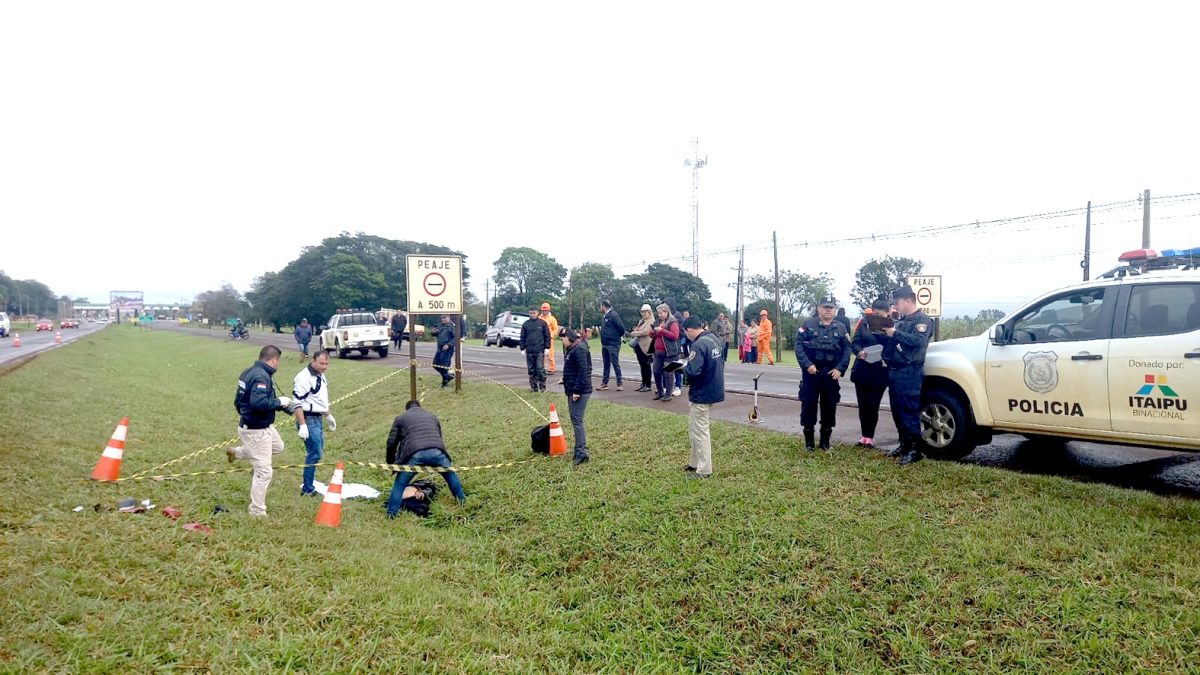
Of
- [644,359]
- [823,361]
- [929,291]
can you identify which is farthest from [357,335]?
[823,361]

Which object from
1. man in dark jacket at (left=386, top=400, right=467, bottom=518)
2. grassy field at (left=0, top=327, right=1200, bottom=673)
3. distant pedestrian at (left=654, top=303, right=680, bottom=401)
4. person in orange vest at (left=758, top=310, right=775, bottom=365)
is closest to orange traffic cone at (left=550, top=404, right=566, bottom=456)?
grassy field at (left=0, top=327, right=1200, bottom=673)

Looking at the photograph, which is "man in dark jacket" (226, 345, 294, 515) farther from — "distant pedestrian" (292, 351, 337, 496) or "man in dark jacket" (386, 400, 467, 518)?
"man in dark jacket" (386, 400, 467, 518)

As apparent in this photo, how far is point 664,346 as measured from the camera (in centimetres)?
1195

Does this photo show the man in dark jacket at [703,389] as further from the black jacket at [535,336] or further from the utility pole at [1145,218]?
the utility pole at [1145,218]

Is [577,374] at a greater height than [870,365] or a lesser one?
lesser

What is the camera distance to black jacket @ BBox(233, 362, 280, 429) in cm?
652

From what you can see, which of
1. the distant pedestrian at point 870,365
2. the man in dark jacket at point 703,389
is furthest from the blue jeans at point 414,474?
the distant pedestrian at point 870,365

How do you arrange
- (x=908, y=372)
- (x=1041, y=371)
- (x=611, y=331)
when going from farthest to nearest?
1. (x=611, y=331)
2. (x=908, y=372)
3. (x=1041, y=371)

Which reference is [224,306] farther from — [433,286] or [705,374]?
[705,374]

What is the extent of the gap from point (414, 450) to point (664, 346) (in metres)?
5.42

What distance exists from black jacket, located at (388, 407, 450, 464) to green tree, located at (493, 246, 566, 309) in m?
73.9

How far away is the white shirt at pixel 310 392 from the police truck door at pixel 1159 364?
773 centimetres

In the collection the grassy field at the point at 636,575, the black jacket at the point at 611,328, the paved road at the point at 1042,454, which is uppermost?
the black jacket at the point at 611,328

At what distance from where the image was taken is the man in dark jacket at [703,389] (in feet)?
24.0
